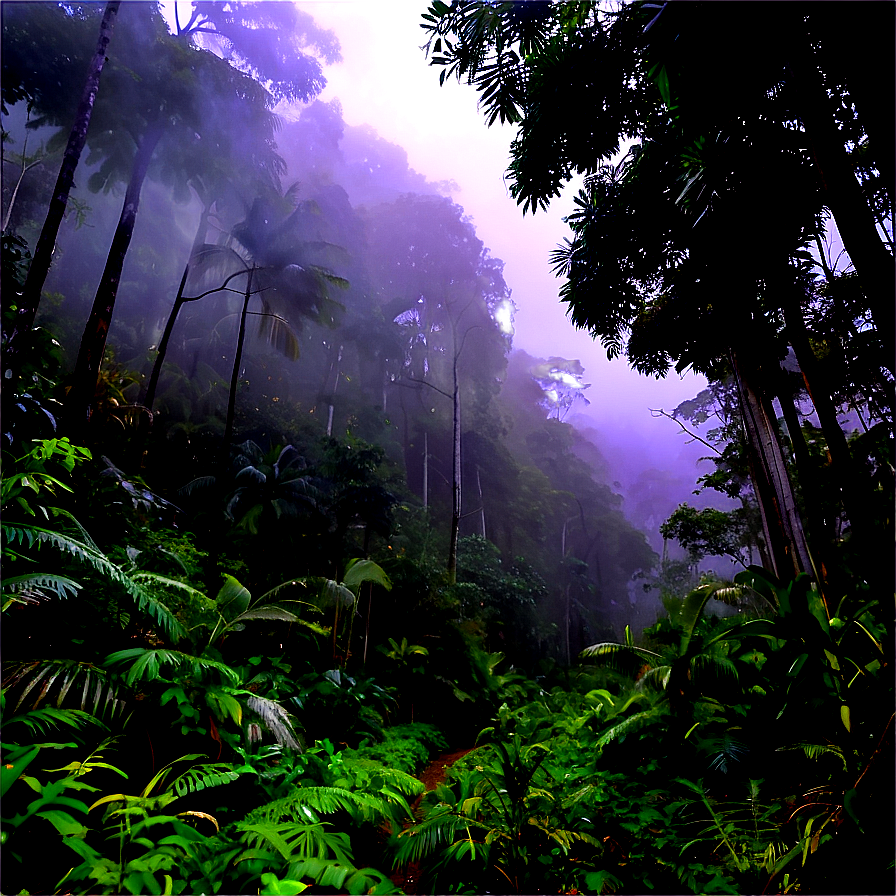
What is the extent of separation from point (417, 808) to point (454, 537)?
9852mm

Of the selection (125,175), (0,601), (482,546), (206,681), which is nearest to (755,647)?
(206,681)

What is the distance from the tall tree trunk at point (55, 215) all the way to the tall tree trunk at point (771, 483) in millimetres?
8108

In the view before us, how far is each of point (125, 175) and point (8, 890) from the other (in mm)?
14081

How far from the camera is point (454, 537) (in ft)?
43.3

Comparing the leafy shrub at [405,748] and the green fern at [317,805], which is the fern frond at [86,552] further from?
the leafy shrub at [405,748]

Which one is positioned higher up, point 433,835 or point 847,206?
point 847,206

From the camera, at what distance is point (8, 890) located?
186 cm

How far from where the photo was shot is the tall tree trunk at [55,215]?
12.9 feet

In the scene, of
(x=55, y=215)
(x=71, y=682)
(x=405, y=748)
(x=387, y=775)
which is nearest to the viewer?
(x=71, y=682)

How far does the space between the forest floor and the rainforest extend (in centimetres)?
5

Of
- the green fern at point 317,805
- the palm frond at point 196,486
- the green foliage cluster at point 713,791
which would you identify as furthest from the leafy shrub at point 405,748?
the palm frond at point 196,486

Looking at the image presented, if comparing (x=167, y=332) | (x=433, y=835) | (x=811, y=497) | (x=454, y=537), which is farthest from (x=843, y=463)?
(x=167, y=332)

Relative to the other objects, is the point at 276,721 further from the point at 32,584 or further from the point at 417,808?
the point at 32,584

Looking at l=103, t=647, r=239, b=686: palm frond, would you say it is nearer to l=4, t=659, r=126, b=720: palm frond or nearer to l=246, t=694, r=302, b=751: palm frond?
l=4, t=659, r=126, b=720: palm frond
